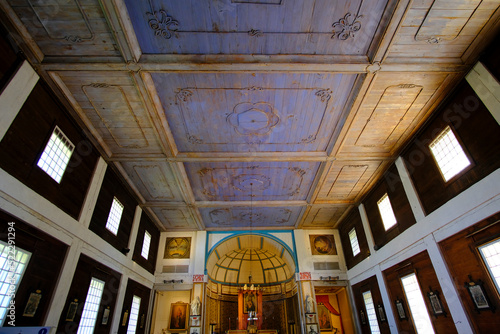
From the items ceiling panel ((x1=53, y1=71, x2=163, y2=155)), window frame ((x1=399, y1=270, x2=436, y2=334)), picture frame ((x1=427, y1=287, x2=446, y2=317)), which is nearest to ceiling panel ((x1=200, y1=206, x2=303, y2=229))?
window frame ((x1=399, y1=270, x2=436, y2=334))

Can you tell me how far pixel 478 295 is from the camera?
711cm

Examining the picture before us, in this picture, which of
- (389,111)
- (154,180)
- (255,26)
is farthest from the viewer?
(154,180)

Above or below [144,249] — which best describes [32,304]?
below

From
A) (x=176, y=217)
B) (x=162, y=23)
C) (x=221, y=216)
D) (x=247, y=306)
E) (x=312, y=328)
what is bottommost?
(x=312, y=328)

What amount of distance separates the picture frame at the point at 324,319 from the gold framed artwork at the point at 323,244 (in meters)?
4.55

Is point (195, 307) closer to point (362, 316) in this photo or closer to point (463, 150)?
point (362, 316)

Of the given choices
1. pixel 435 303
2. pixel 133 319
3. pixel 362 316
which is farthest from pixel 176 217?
pixel 435 303

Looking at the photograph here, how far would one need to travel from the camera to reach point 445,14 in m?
6.41

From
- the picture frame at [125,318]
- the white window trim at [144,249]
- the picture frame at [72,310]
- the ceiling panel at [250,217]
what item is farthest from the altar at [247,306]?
the picture frame at [72,310]

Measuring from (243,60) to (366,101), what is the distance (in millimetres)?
4061

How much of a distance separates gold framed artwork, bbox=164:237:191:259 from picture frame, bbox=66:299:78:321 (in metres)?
8.08

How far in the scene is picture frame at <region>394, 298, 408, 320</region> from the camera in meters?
10.5

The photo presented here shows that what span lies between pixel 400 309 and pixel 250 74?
33.6ft

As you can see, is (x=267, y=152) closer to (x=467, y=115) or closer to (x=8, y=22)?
(x=467, y=115)
